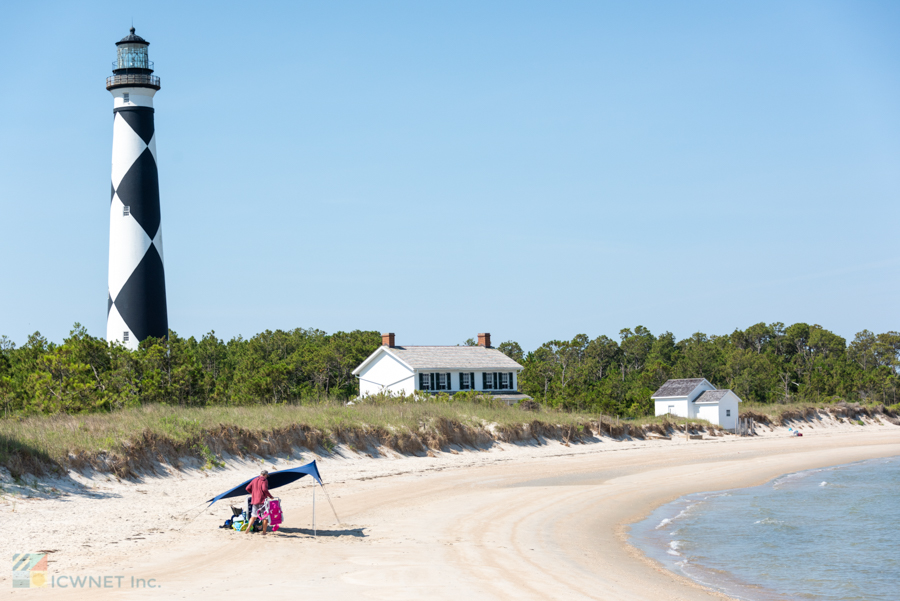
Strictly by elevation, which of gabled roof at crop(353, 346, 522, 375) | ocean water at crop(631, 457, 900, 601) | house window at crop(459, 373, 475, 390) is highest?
gabled roof at crop(353, 346, 522, 375)

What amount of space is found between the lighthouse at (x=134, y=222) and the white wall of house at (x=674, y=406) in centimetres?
3596

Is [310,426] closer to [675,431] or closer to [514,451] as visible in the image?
[514,451]

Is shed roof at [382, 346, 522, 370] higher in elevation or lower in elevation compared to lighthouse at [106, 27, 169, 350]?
lower

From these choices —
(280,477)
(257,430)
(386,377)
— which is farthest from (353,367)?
(280,477)

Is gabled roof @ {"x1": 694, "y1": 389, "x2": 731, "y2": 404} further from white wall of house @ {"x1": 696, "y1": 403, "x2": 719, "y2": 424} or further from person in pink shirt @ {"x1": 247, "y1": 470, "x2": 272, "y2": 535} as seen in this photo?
person in pink shirt @ {"x1": 247, "y1": 470, "x2": 272, "y2": 535}

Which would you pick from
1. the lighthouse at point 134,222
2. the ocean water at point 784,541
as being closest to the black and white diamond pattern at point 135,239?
the lighthouse at point 134,222

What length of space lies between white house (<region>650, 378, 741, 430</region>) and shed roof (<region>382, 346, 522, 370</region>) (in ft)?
38.1

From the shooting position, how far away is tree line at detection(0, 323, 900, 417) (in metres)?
30.6

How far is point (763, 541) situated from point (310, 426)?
50.6 ft

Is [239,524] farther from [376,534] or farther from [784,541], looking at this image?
[784,541]

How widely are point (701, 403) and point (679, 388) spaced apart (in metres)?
1.99

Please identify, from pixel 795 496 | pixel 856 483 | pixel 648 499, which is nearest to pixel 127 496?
pixel 648 499

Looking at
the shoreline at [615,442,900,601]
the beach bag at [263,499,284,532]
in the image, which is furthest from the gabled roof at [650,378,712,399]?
the beach bag at [263,499,284,532]

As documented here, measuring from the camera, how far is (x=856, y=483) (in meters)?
31.5
